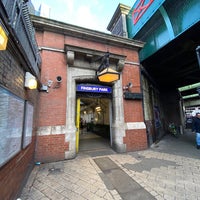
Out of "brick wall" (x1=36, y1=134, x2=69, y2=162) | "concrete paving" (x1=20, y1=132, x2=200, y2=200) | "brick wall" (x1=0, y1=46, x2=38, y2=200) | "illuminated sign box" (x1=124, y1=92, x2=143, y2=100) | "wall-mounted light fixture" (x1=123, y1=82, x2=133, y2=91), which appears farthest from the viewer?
"wall-mounted light fixture" (x1=123, y1=82, x2=133, y2=91)

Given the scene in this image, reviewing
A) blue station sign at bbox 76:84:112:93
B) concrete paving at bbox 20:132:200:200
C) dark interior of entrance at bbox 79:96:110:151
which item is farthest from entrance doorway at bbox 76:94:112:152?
concrete paving at bbox 20:132:200:200

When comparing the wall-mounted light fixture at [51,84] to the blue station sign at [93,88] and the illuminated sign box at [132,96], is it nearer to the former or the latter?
the blue station sign at [93,88]

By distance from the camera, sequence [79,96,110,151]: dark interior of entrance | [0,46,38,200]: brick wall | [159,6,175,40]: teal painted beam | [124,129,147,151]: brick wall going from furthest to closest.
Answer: [79,96,110,151]: dark interior of entrance, [124,129,147,151]: brick wall, [159,6,175,40]: teal painted beam, [0,46,38,200]: brick wall

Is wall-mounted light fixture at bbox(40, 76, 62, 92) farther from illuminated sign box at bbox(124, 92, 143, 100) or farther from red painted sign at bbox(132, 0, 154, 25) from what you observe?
red painted sign at bbox(132, 0, 154, 25)

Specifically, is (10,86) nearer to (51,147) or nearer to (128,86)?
(51,147)

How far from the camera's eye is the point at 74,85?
17.7 feet

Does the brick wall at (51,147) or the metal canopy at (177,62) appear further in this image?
the metal canopy at (177,62)

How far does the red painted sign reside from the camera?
247 inches

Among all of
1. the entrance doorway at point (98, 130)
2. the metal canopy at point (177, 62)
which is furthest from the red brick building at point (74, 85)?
the metal canopy at point (177, 62)

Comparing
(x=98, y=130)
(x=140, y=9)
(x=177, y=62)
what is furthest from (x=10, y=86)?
(x=98, y=130)

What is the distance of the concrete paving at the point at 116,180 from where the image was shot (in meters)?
2.58

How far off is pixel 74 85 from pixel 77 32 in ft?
8.14

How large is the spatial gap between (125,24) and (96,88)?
5.92 m

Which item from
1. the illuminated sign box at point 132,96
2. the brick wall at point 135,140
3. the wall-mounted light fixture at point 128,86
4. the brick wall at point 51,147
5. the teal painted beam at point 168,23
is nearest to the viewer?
the brick wall at point 51,147
